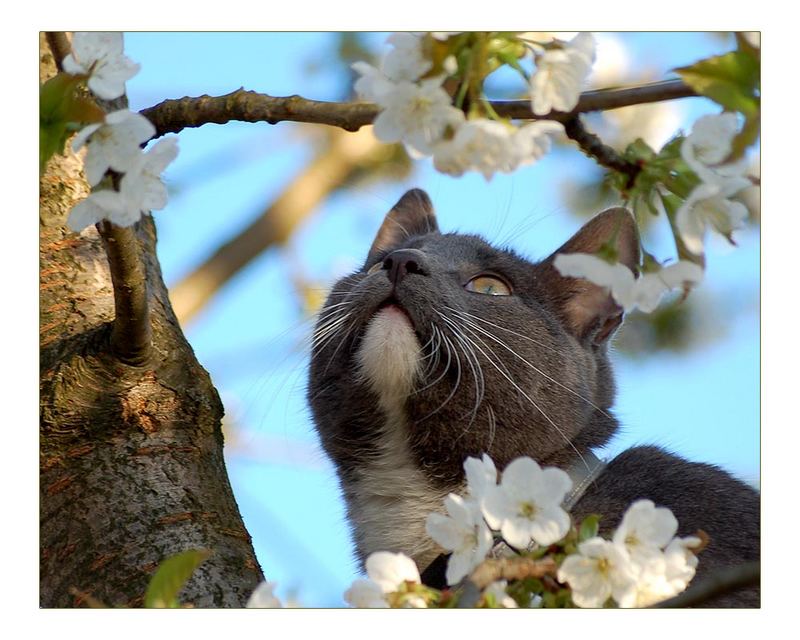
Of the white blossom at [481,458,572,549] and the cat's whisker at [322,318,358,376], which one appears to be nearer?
the white blossom at [481,458,572,549]

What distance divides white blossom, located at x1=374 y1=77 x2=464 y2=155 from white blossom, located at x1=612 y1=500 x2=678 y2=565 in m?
0.59

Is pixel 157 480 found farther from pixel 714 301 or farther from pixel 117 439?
pixel 714 301

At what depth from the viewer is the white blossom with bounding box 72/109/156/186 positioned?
1489 millimetres

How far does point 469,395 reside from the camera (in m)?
2.39

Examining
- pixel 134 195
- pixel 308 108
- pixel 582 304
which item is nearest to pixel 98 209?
pixel 134 195

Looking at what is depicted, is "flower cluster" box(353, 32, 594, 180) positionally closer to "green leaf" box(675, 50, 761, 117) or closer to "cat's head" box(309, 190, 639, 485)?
"green leaf" box(675, 50, 761, 117)

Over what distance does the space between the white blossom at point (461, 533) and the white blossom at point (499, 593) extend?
65mm

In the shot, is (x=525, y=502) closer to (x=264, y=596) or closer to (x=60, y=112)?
(x=264, y=596)

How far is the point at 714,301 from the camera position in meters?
2.37

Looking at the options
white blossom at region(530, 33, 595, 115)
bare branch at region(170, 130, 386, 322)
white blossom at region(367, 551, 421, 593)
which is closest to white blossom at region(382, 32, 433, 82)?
white blossom at region(530, 33, 595, 115)
